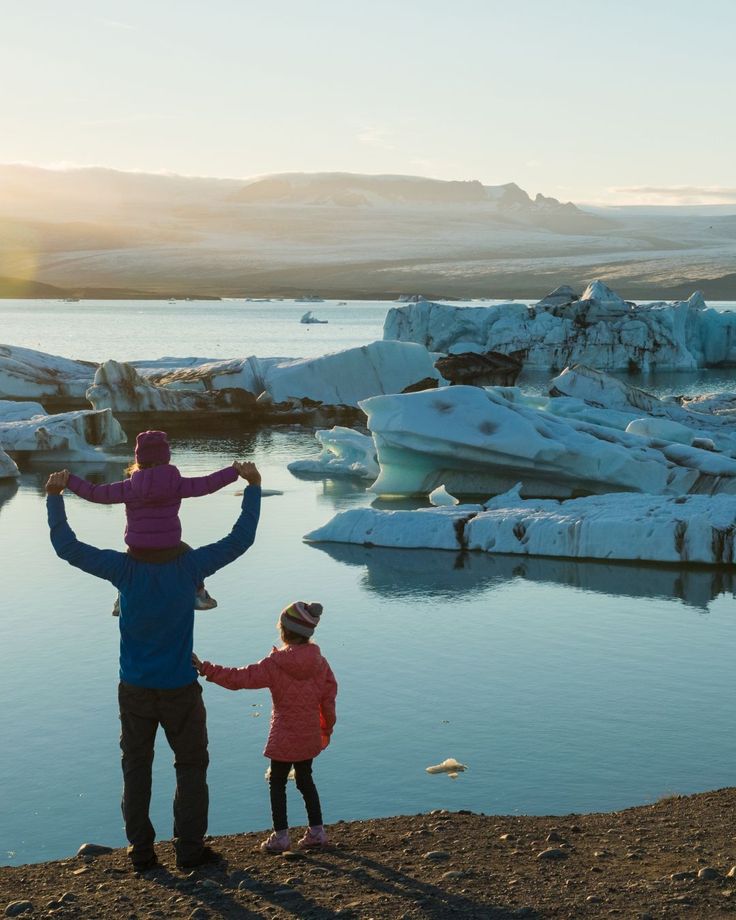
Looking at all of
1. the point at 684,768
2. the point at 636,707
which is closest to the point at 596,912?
the point at 684,768

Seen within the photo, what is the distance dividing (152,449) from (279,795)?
1462 mm

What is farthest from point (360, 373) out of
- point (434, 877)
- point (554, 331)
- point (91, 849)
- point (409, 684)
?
point (434, 877)

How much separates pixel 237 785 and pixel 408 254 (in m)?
169

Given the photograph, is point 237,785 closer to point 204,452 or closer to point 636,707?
point 636,707

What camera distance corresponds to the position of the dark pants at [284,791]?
517 centimetres

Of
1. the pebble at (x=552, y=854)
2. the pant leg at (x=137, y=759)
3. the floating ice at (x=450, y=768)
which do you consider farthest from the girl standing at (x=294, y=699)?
the floating ice at (x=450, y=768)

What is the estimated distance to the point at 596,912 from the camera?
434 cm

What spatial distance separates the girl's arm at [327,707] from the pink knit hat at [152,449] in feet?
3.52

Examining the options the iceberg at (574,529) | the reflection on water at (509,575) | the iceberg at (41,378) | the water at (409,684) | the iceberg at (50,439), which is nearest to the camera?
the water at (409,684)

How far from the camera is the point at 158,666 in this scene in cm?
492

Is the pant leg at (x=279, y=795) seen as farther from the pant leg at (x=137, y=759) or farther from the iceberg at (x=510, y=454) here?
the iceberg at (x=510, y=454)

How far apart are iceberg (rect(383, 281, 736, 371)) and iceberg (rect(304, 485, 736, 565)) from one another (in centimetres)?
2951

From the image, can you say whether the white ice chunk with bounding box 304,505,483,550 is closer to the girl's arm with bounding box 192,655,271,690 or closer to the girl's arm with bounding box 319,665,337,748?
the girl's arm with bounding box 319,665,337,748

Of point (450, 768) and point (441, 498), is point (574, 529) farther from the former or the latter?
point (450, 768)
